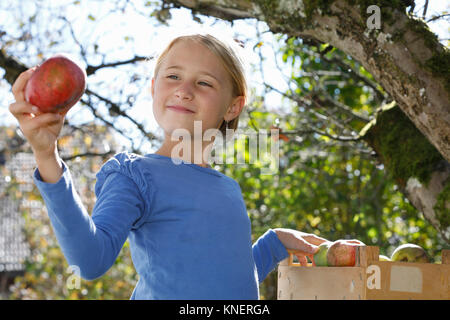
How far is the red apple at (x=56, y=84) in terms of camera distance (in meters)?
1.15

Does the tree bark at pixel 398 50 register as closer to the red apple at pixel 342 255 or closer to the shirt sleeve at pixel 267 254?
the red apple at pixel 342 255

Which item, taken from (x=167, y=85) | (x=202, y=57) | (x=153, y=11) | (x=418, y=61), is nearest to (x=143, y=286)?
(x=167, y=85)

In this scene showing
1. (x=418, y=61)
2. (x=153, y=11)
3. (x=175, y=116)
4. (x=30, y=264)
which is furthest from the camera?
(x=30, y=264)

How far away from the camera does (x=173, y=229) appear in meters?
1.33

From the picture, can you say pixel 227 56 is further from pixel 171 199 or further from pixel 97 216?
pixel 97 216

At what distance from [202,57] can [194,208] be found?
48 cm

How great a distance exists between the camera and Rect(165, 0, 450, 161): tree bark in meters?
1.96

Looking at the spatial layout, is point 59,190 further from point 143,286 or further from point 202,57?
point 202,57

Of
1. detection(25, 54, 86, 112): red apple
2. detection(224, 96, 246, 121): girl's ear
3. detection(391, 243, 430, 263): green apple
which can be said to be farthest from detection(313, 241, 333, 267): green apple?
detection(25, 54, 86, 112): red apple

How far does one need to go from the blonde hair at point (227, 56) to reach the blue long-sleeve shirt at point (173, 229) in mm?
356

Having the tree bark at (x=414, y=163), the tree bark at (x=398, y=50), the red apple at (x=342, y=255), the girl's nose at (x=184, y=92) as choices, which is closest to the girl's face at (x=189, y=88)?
the girl's nose at (x=184, y=92)

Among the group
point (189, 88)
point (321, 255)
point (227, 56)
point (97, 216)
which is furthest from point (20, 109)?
point (321, 255)

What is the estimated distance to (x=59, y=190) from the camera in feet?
3.38
